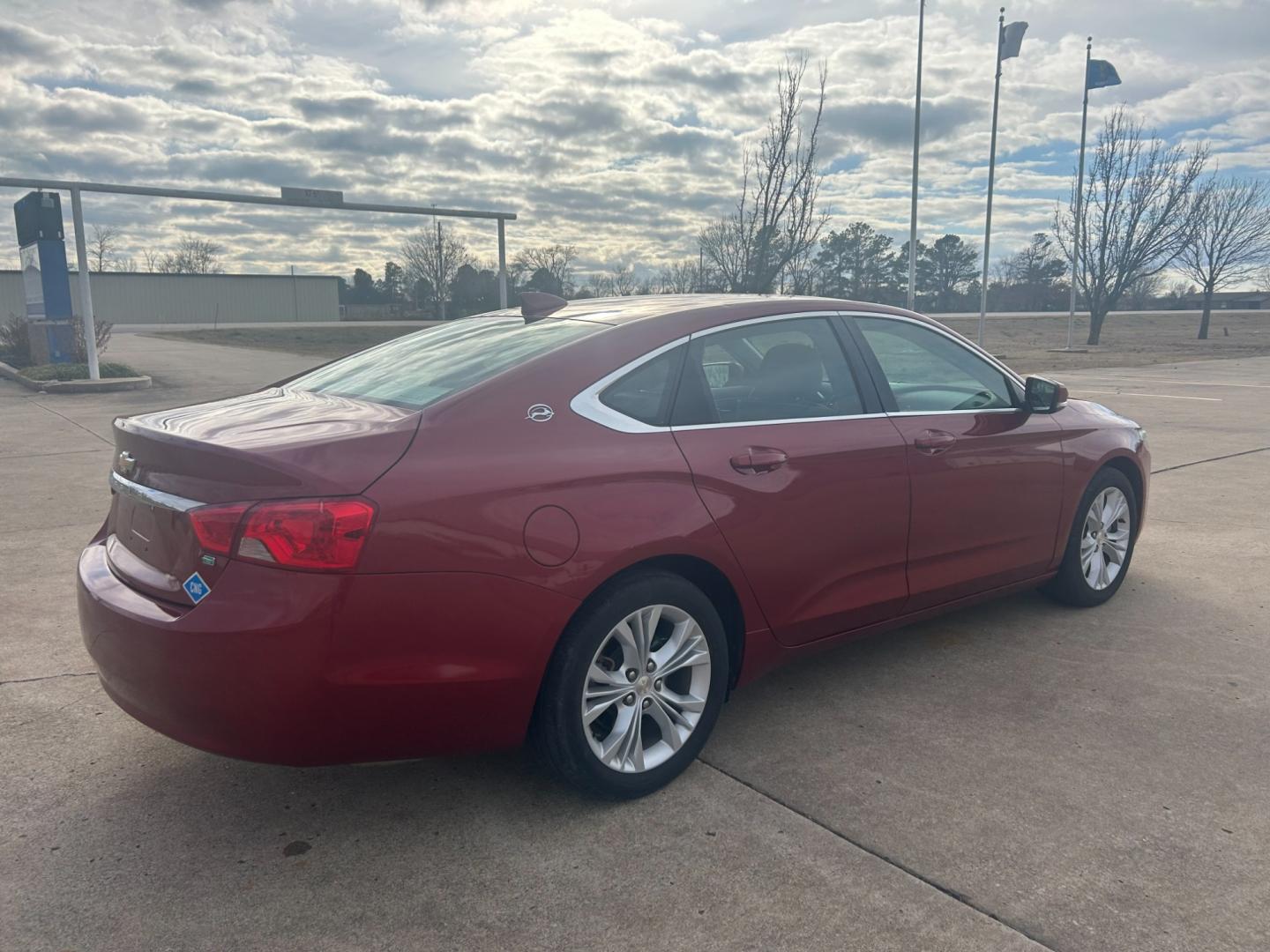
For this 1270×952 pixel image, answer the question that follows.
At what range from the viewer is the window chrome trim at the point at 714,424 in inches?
118

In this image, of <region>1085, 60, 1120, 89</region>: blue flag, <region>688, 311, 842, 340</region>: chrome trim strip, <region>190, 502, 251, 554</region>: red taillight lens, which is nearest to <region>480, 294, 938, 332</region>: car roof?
<region>688, 311, 842, 340</region>: chrome trim strip

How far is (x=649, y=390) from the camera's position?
10.4ft

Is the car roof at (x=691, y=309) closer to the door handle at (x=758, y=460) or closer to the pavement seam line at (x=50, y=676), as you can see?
the door handle at (x=758, y=460)

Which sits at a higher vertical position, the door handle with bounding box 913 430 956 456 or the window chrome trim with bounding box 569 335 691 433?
the window chrome trim with bounding box 569 335 691 433

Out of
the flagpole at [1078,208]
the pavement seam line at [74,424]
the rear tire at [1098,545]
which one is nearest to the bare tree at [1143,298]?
the flagpole at [1078,208]

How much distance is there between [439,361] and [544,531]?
103 centimetres

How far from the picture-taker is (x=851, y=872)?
8.71ft

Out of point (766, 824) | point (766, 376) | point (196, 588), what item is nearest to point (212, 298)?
point (766, 376)

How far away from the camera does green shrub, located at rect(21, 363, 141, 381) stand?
18172 millimetres

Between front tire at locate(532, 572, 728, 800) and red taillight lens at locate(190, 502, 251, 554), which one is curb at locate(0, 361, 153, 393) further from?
front tire at locate(532, 572, 728, 800)

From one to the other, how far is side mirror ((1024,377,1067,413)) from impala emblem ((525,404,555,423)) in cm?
249

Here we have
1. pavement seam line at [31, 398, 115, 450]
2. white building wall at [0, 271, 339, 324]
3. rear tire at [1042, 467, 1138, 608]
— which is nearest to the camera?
rear tire at [1042, 467, 1138, 608]

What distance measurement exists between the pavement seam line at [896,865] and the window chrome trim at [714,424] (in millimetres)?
1167

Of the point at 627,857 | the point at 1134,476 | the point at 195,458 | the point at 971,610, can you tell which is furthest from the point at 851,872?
the point at 1134,476
